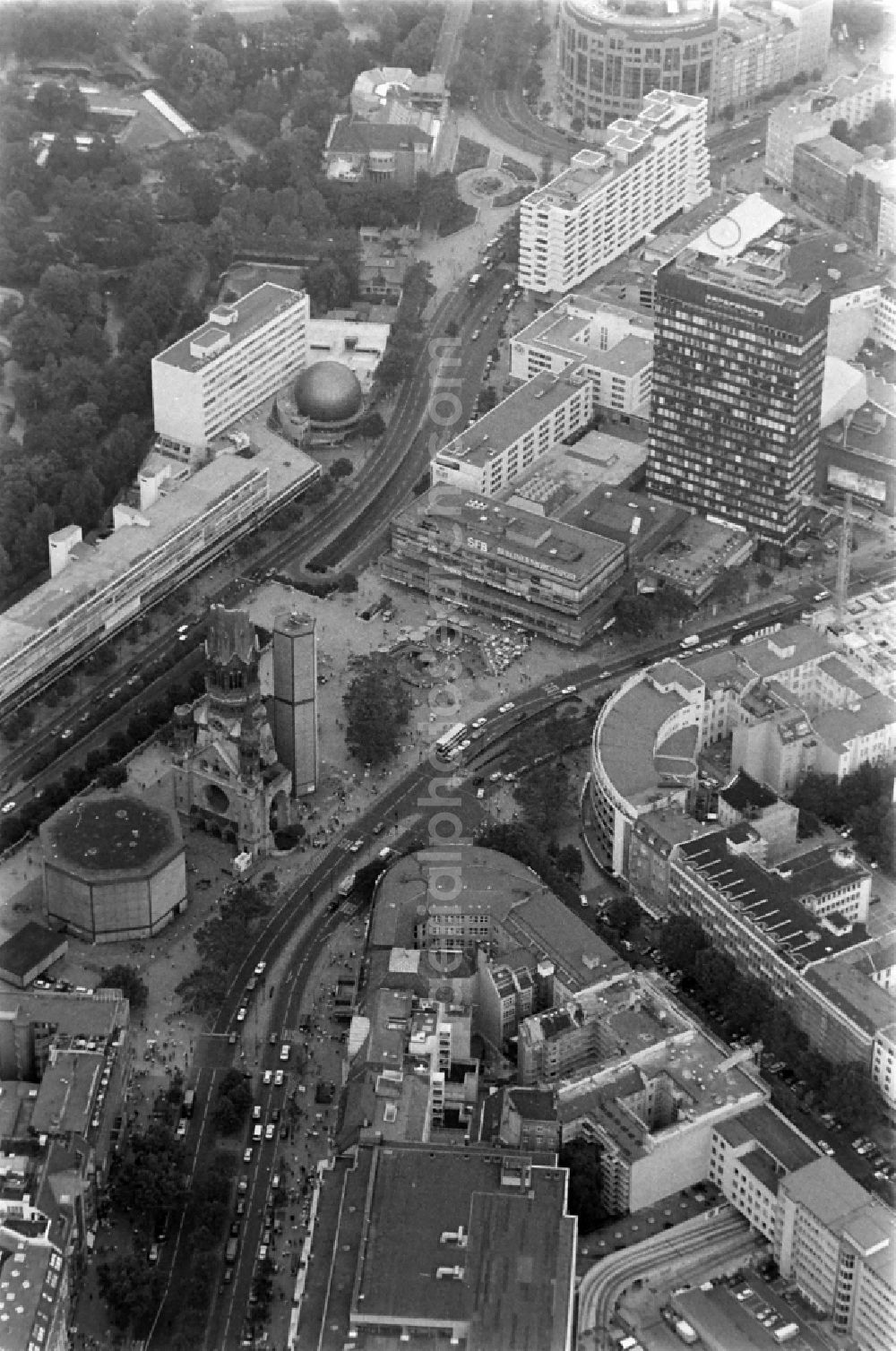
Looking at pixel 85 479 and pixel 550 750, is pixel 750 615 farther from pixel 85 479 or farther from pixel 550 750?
pixel 85 479

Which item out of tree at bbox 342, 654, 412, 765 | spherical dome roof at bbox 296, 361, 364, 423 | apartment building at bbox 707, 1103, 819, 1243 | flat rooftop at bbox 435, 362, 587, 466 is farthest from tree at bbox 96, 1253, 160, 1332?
spherical dome roof at bbox 296, 361, 364, 423

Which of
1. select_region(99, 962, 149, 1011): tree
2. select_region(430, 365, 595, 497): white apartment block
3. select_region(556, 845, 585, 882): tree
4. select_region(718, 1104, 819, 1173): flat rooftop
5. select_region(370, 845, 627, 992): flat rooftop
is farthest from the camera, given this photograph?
select_region(430, 365, 595, 497): white apartment block

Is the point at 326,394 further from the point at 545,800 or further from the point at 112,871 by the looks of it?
the point at 112,871

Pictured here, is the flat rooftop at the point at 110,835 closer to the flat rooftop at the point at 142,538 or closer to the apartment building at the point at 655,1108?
the flat rooftop at the point at 142,538

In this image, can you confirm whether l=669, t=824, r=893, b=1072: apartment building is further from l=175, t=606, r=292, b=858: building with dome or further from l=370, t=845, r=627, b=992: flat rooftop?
l=175, t=606, r=292, b=858: building with dome

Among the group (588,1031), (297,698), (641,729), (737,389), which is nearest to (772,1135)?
(588,1031)

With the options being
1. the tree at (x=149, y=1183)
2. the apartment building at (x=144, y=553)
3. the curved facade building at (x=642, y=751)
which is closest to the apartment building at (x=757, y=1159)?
the curved facade building at (x=642, y=751)
